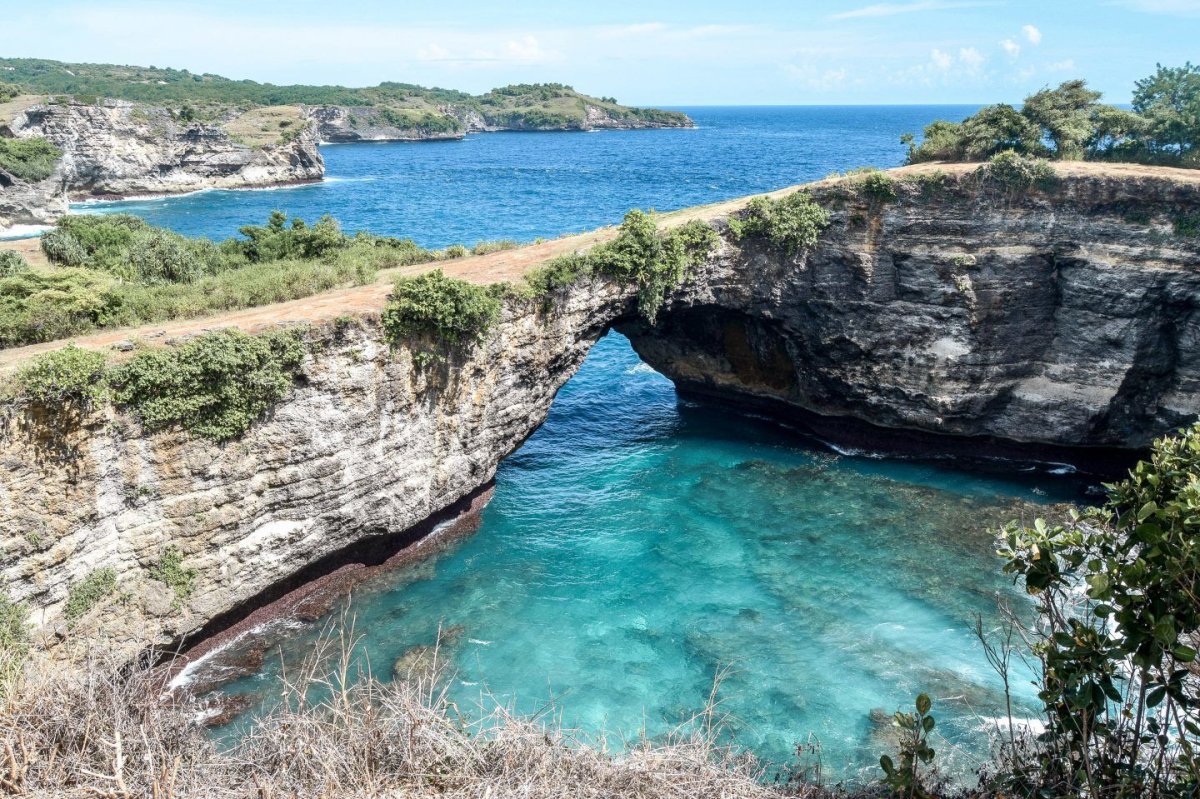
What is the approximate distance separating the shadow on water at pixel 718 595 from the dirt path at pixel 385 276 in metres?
8.37

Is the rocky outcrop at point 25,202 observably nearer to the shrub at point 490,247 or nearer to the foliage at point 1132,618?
the shrub at point 490,247

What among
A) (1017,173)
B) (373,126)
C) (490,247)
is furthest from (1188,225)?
(373,126)

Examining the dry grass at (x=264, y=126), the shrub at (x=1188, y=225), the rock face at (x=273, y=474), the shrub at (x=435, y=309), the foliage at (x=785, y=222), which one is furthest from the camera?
the dry grass at (x=264, y=126)

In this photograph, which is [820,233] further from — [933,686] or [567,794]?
[567,794]

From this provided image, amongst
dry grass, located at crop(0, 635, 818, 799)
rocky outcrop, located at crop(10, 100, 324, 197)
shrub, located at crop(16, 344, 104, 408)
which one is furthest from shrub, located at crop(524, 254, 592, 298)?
rocky outcrop, located at crop(10, 100, 324, 197)

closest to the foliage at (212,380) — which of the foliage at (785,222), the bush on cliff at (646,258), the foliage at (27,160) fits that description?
the bush on cliff at (646,258)

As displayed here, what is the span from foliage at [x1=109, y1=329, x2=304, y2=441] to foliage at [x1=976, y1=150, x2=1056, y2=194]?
2436 centimetres

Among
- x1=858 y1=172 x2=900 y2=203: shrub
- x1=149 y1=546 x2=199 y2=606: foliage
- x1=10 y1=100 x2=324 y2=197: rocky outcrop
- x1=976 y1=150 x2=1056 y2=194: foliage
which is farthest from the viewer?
x1=10 y1=100 x2=324 y2=197: rocky outcrop

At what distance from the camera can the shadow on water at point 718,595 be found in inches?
741

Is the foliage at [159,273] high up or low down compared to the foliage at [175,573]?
up

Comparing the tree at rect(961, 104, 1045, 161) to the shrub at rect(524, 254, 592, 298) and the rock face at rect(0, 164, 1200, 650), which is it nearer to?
the rock face at rect(0, 164, 1200, 650)

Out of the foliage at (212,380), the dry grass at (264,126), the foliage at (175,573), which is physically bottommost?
the foliage at (175,573)

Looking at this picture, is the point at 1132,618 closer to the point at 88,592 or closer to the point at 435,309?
the point at 435,309

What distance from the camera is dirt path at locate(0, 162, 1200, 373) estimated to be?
63.0ft
